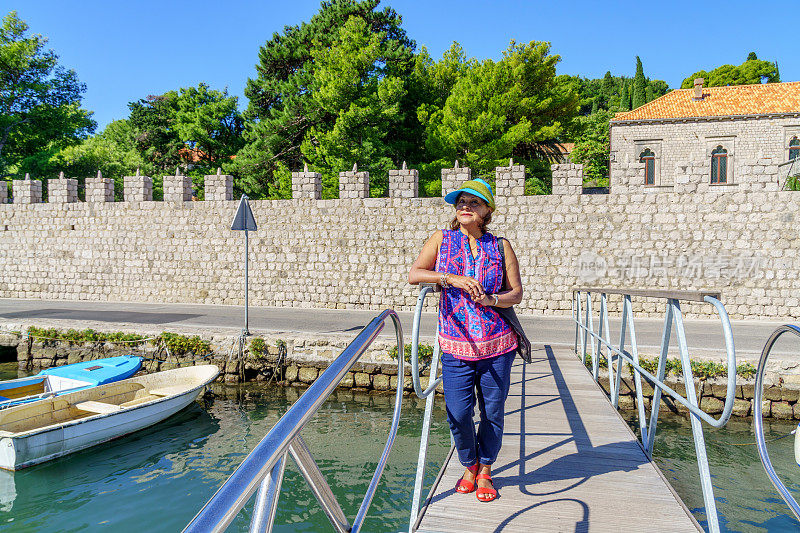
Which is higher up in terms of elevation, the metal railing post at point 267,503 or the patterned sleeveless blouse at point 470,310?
the patterned sleeveless blouse at point 470,310

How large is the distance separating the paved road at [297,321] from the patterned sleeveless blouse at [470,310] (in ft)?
18.0

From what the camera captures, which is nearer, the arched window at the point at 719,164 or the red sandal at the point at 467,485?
the red sandal at the point at 467,485

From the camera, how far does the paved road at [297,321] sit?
317 inches

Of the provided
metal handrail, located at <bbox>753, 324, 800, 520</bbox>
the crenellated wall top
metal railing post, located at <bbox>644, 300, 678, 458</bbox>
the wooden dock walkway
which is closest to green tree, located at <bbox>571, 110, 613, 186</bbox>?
the crenellated wall top

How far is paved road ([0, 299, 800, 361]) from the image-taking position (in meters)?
8.06

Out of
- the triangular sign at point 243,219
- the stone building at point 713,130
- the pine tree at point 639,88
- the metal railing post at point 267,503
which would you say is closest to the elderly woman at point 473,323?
the metal railing post at point 267,503

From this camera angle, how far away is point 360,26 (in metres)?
22.2

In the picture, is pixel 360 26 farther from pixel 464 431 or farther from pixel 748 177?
pixel 464 431

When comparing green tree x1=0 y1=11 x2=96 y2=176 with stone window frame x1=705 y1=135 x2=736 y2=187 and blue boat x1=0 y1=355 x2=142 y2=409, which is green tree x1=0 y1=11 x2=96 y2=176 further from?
stone window frame x1=705 y1=135 x2=736 y2=187

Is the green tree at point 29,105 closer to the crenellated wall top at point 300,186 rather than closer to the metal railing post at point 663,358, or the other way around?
the crenellated wall top at point 300,186

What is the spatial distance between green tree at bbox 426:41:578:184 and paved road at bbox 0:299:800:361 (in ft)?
37.9

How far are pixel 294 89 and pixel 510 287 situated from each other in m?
23.2

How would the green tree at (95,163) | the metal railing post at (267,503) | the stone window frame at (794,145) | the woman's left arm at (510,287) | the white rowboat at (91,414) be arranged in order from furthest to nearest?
the stone window frame at (794,145)
the green tree at (95,163)
the white rowboat at (91,414)
the woman's left arm at (510,287)
the metal railing post at (267,503)

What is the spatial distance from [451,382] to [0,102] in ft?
94.6
